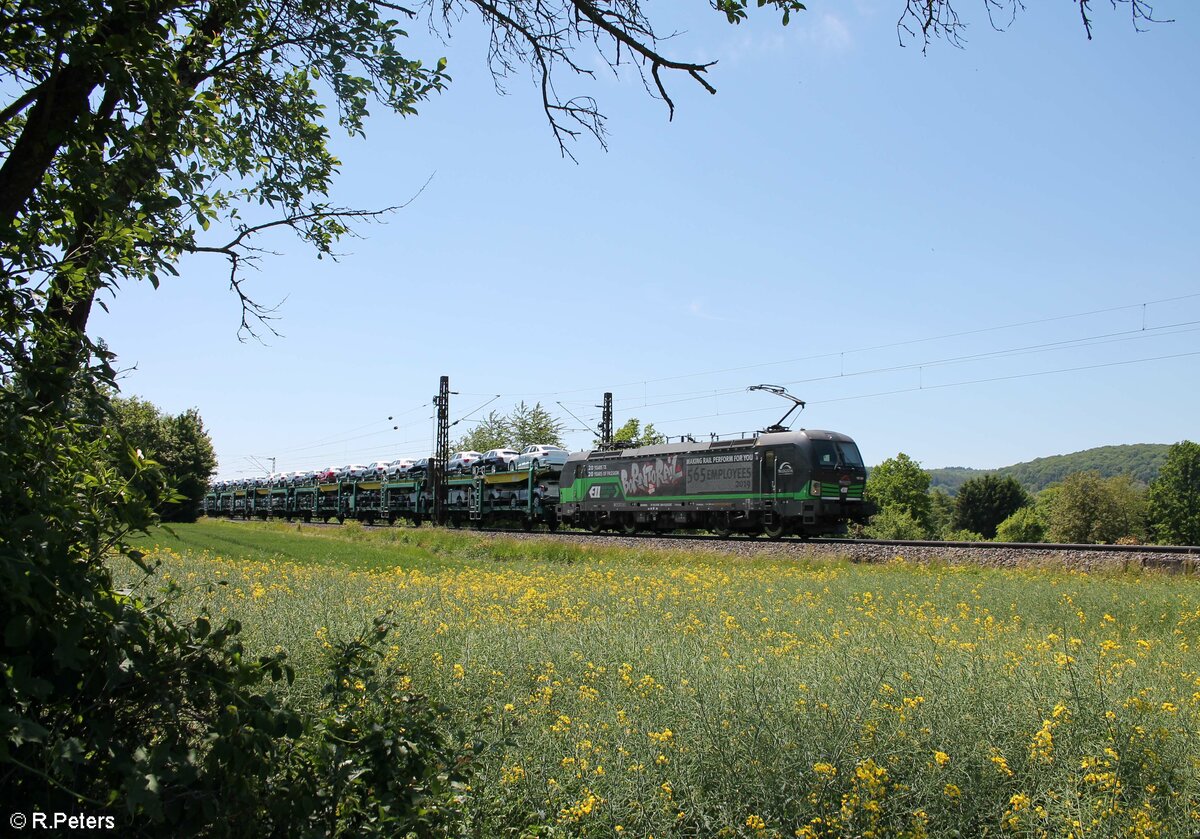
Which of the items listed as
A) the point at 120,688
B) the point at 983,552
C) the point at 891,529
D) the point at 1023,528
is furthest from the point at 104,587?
the point at 1023,528

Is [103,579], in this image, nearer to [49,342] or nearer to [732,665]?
[49,342]

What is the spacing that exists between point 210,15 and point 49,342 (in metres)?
2.78

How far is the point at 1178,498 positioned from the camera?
7762cm

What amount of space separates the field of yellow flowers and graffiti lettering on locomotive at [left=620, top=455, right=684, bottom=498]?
62.8 ft

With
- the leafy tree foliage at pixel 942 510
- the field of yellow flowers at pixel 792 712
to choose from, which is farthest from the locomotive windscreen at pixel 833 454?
the leafy tree foliage at pixel 942 510

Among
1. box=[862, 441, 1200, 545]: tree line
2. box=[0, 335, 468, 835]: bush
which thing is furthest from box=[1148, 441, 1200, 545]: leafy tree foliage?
box=[0, 335, 468, 835]: bush

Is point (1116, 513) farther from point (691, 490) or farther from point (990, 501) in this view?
point (691, 490)

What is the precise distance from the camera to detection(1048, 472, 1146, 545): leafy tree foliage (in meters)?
76.8

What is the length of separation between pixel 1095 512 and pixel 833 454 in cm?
6455

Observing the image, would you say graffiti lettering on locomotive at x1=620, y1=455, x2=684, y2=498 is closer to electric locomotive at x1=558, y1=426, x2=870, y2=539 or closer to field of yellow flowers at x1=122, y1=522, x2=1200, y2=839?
electric locomotive at x1=558, y1=426, x2=870, y2=539

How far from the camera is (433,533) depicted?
3341 centimetres

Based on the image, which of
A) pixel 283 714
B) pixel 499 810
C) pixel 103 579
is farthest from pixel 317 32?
pixel 499 810

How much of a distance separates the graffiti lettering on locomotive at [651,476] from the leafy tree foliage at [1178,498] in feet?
217

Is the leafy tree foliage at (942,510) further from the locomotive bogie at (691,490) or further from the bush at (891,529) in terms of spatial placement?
the locomotive bogie at (691,490)
